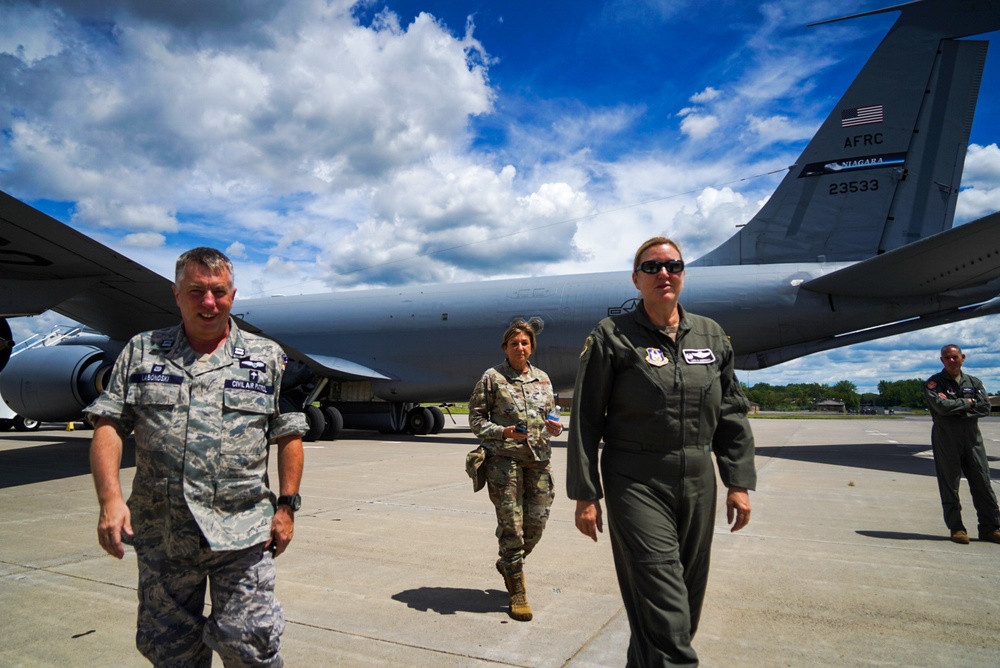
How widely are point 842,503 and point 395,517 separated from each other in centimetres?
517

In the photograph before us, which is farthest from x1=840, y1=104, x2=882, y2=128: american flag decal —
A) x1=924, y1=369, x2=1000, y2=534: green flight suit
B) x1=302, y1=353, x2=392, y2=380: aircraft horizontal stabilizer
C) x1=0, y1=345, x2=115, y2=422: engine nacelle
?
x1=0, y1=345, x2=115, y2=422: engine nacelle

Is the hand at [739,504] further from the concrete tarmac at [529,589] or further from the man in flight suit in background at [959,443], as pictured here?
the man in flight suit in background at [959,443]

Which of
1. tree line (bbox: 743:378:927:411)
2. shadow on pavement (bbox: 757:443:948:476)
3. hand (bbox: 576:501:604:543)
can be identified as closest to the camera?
hand (bbox: 576:501:604:543)

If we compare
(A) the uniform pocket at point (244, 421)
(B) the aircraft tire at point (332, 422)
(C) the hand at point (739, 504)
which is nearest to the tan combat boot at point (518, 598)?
(C) the hand at point (739, 504)

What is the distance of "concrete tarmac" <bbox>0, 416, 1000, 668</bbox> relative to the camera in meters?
3.23

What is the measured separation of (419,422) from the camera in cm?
1870

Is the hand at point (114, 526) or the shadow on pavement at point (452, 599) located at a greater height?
the hand at point (114, 526)

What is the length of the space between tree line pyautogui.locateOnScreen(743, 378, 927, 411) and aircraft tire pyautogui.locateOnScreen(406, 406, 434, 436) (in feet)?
354

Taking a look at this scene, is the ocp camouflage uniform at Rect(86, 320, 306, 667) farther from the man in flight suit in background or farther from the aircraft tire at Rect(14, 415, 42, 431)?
the aircraft tire at Rect(14, 415, 42, 431)

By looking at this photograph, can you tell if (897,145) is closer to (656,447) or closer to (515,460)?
(515,460)

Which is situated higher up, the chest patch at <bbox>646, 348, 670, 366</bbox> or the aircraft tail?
the aircraft tail

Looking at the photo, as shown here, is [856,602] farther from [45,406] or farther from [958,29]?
[45,406]

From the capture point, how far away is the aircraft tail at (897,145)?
39.2 ft

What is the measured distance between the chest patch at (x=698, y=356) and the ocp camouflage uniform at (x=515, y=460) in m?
1.50
